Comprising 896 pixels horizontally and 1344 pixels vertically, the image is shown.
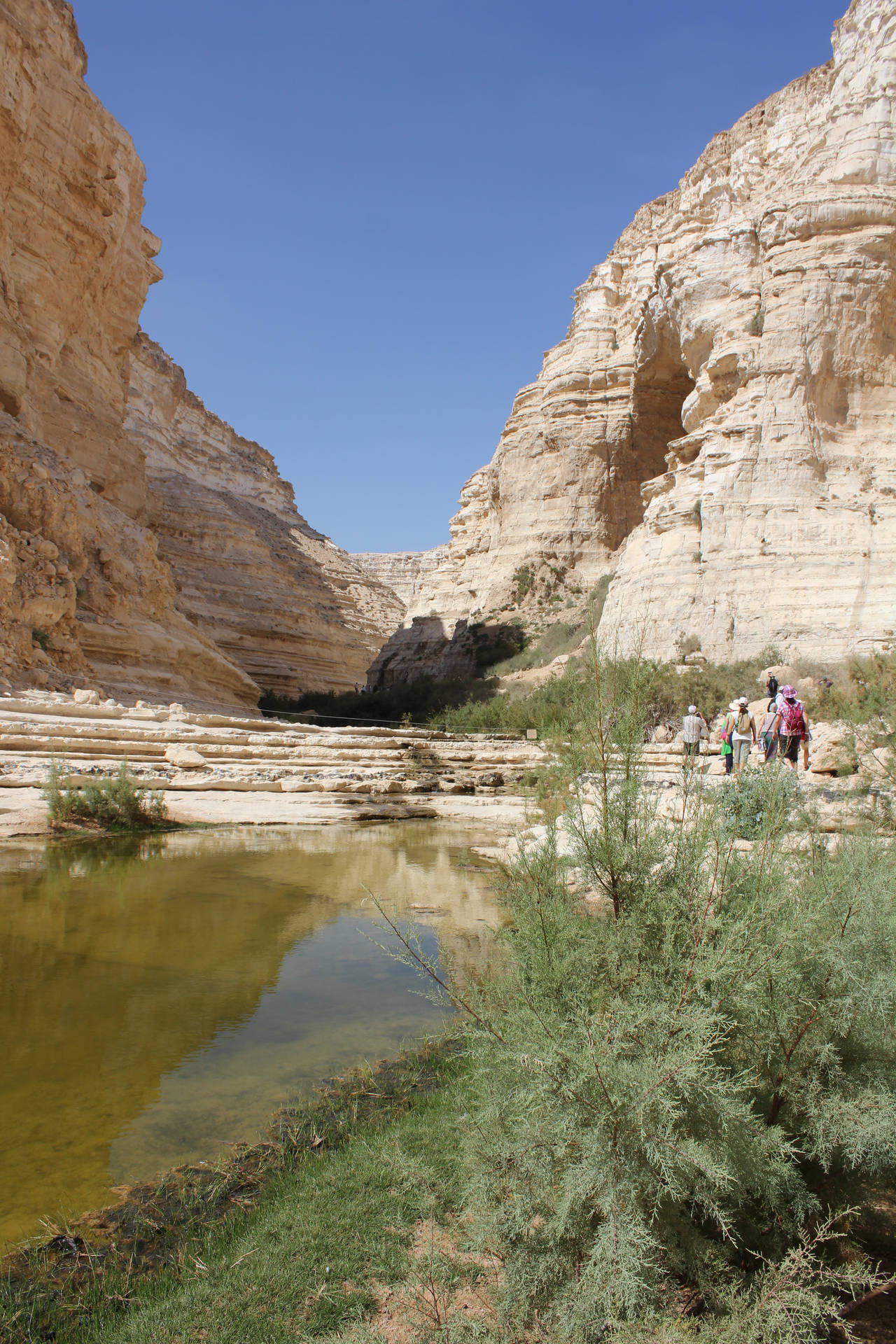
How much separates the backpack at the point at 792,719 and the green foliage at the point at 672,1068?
21.3 ft

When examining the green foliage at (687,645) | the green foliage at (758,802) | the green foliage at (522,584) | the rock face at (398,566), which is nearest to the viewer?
the green foliage at (758,802)

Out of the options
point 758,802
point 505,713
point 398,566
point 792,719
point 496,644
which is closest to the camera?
point 758,802

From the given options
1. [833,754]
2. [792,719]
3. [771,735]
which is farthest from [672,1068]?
[833,754]

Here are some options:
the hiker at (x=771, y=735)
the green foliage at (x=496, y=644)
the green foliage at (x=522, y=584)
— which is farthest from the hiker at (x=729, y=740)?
the green foliage at (x=522, y=584)

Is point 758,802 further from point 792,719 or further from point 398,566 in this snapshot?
point 398,566

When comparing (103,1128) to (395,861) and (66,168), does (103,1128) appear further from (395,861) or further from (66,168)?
(66,168)

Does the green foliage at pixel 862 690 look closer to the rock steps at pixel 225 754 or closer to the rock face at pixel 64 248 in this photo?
the rock steps at pixel 225 754

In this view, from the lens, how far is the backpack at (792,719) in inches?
335

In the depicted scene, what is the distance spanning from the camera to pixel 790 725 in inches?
336

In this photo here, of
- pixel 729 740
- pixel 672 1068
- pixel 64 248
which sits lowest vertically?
pixel 672 1068

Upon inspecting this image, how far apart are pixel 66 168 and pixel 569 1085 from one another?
25.1m

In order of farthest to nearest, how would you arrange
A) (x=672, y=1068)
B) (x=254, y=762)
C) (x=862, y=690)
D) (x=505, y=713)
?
1. (x=505, y=713)
2. (x=862, y=690)
3. (x=254, y=762)
4. (x=672, y=1068)

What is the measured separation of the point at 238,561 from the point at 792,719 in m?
36.3

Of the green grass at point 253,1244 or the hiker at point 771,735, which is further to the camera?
the hiker at point 771,735
